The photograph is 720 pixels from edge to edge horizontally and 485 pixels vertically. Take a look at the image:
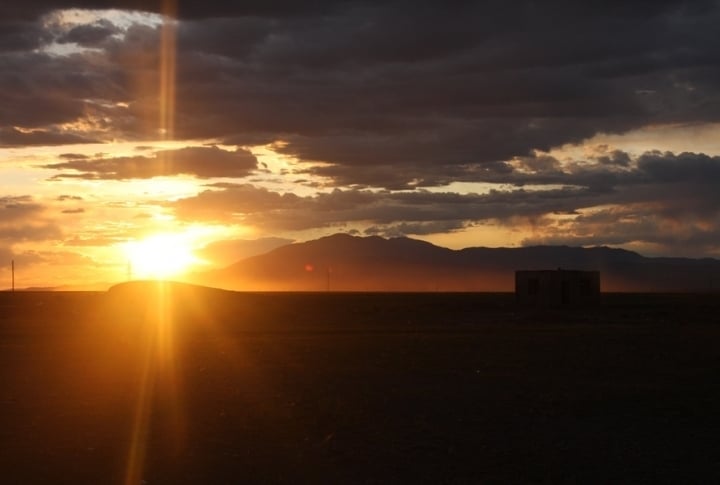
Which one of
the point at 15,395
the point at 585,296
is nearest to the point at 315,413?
the point at 15,395

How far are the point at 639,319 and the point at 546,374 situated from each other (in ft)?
140

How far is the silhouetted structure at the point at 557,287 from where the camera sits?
270ft

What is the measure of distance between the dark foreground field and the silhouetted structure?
43299mm

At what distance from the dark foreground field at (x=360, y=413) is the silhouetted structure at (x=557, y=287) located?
142 ft

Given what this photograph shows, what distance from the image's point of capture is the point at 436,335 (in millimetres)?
45906

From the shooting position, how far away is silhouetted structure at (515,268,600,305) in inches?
3236

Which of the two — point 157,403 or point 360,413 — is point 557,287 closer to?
point 157,403

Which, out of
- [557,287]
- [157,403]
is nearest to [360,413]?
[157,403]

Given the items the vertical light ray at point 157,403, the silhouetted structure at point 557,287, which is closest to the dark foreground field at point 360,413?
the vertical light ray at point 157,403

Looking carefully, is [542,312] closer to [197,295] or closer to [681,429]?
[197,295]

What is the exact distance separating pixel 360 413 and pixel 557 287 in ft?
211

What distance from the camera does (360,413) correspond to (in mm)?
19562

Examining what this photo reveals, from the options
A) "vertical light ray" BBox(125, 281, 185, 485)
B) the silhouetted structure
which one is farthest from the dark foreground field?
the silhouetted structure

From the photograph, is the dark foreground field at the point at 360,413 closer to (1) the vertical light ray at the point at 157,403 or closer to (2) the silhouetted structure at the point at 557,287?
(1) the vertical light ray at the point at 157,403
